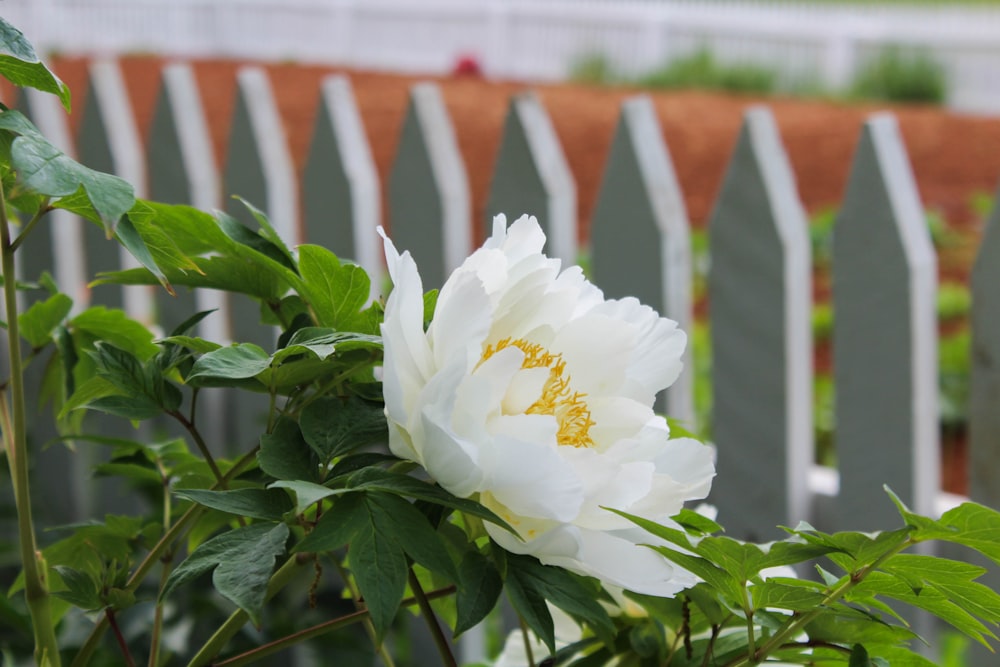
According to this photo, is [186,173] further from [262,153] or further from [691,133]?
[691,133]

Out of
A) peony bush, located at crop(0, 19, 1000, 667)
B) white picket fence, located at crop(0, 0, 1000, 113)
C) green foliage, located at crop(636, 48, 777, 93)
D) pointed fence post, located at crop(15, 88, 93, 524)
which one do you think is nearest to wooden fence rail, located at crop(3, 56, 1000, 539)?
pointed fence post, located at crop(15, 88, 93, 524)

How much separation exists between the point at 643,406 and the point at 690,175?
19.0ft

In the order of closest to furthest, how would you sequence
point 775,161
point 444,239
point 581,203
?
Answer: point 775,161
point 444,239
point 581,203

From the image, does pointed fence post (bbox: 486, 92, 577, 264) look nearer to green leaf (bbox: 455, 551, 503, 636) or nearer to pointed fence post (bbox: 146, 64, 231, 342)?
pointed fence post (bbox: 146, 64, 231, 342)

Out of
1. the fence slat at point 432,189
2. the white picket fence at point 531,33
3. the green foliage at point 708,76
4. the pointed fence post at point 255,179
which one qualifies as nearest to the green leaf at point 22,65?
the fence slat at point 432,189

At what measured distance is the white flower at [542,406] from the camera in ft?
1.38

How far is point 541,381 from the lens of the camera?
45 cm

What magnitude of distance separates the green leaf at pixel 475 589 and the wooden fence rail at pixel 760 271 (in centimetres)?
124

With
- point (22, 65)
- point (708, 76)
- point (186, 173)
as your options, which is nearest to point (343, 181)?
point (186, 173)

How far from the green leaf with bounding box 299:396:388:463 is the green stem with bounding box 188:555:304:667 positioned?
0.05 meters

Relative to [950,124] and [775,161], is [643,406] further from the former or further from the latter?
[950,124]

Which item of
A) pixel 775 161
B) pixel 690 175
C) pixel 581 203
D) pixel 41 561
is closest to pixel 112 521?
pixel 41 561

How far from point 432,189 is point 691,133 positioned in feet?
17.7

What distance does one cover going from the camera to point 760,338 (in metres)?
1.69
